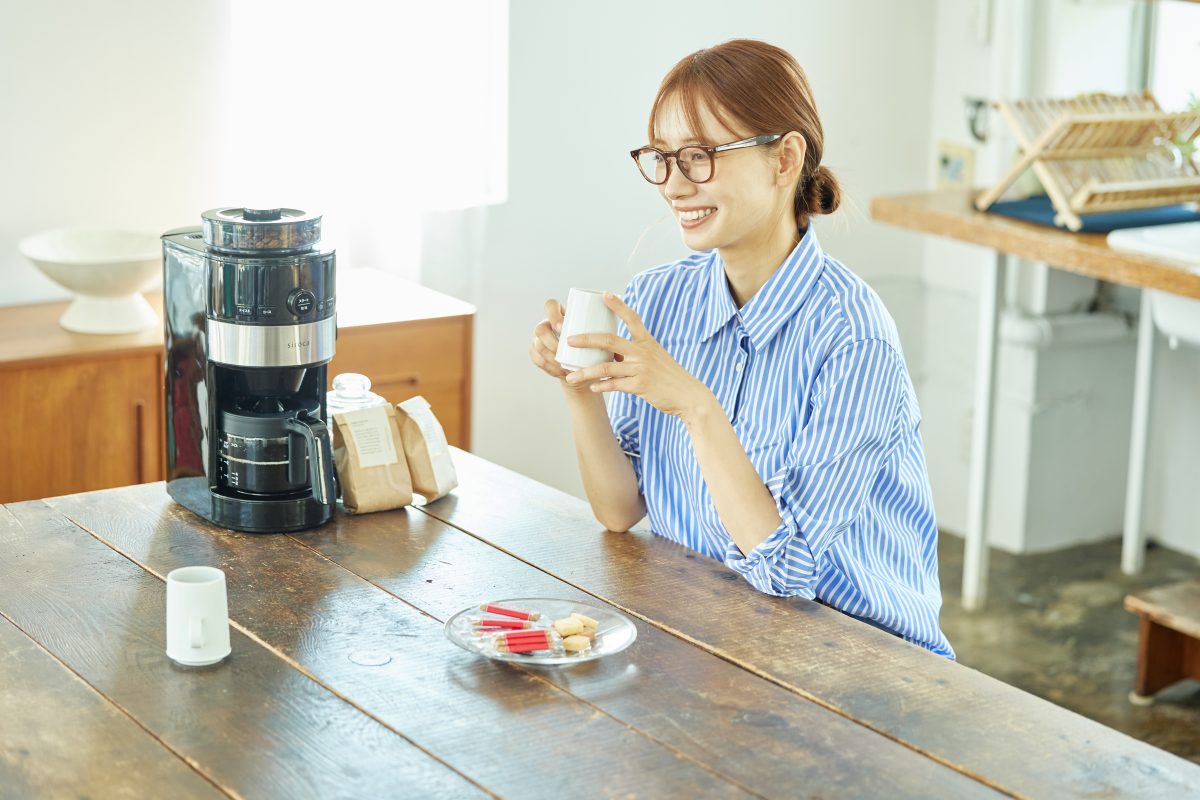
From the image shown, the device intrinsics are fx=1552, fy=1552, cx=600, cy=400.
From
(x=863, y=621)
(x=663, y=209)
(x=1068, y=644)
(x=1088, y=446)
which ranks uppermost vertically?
(x=663, y=209)

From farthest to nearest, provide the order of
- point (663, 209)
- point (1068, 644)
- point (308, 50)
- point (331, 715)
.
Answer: point (663, 209) < point (1068, 644) < point (308, 50) < point (331, 715)

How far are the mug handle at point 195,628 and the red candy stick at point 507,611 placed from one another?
0.95 feet

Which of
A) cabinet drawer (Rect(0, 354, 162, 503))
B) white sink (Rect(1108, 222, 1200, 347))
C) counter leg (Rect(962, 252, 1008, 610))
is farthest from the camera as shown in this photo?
counter leg (Rect(962, 252, 1008, 610))

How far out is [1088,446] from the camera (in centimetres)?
423

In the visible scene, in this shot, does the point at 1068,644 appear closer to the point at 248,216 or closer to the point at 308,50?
the point at 308,50

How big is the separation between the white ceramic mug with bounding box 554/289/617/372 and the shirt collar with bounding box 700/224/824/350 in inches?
9.5

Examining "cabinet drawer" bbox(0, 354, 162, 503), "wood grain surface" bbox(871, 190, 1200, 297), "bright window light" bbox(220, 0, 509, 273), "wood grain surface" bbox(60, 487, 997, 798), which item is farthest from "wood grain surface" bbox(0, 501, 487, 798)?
"wood grain surface" bbox(871, 190, 1200, 297)

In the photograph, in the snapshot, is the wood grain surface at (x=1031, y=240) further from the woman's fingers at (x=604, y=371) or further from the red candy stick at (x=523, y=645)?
the red candy stick at (x=523, y=645)

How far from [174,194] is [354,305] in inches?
18.5

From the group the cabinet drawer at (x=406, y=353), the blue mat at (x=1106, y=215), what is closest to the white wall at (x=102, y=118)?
the cabinet drawer at (x=406, y=353)

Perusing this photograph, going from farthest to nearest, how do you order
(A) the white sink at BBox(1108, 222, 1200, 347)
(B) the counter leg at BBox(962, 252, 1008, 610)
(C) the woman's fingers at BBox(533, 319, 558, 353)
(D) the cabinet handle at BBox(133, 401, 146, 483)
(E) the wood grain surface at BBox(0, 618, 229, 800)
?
(B) the counter leg at BBox(962, 252, 1008, 610)
(A) the white sink at BBox(1108, 222, 1200, 347)
(D) the cabinet handle at BBox(133, 401, 146, 483)
(C) the woman's fingers at BBox(533, 319, 558, 353)
(E) the wood grain surface at BBox(0, 618, 229, 800)

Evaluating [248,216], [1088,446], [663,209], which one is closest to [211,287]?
[248,216]

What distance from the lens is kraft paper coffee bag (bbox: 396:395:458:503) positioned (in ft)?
6.46

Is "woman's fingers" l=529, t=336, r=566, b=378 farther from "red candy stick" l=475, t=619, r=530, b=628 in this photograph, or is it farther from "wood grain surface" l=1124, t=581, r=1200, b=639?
"wood grain surface" l=1124, t=581, r=1200, b=639
